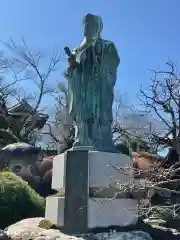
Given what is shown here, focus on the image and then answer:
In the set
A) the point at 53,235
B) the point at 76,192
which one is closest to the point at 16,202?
the point at 76,192

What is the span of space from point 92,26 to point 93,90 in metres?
1.37

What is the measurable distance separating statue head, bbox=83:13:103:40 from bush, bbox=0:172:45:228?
3.94m

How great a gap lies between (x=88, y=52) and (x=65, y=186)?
2676 mm

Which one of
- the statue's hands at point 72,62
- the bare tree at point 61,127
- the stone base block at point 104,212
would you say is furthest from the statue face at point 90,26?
the bare tree at point 61,127

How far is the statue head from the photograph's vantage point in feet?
25.0

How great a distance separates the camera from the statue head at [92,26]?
7.62 metres

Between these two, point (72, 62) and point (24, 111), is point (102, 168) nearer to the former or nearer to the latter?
point (72, 62)

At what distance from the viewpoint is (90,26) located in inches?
301

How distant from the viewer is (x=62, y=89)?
24453mm

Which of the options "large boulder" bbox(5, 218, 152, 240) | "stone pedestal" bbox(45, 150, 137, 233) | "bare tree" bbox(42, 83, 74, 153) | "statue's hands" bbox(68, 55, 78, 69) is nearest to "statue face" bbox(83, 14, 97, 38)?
"statue's hands" bbox(68, 55, 78, 69)

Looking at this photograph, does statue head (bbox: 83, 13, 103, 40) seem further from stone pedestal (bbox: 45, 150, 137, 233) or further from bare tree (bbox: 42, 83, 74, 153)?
bare tree (bbox: 42, 83, 74, 153)

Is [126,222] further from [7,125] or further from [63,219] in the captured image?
[7,125]

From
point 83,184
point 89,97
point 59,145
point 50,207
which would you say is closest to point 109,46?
point 89,97

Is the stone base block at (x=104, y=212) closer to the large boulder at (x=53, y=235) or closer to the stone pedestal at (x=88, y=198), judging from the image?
the stone pedestal at (x=88, y=198)
